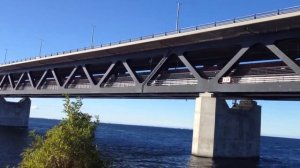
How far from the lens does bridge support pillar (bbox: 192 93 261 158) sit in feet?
151

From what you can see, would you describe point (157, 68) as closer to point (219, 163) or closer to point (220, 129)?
point (220, 129)

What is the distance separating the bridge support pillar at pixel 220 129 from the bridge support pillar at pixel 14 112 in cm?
8027

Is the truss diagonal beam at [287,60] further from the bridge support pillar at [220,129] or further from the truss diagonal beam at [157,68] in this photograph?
the truss diagonal beam at [157,68]

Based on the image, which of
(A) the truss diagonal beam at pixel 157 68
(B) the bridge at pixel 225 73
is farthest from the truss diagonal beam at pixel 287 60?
(A) the truss diagonal beam at pixel 157 68

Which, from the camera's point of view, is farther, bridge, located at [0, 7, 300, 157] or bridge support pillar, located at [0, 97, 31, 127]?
bridge support pillar, located at [0, 97, 31, 127]

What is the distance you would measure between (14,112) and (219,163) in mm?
86820

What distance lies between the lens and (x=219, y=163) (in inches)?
1721

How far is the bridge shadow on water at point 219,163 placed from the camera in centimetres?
4197

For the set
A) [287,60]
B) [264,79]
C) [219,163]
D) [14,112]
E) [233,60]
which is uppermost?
[233,60]

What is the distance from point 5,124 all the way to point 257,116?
8233 cm

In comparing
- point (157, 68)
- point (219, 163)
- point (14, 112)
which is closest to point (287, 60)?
point (219, 163)

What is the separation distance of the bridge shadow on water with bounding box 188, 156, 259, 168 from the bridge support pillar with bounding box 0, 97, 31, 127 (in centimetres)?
8103

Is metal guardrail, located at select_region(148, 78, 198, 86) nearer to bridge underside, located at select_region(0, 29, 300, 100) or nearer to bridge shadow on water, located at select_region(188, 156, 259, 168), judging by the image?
bridge underside, located at select_region(0, 29, 300, 100)

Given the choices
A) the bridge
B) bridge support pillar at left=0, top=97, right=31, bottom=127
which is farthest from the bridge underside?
bridge support pillar at left=0, top=97, right=31, bottom=127
